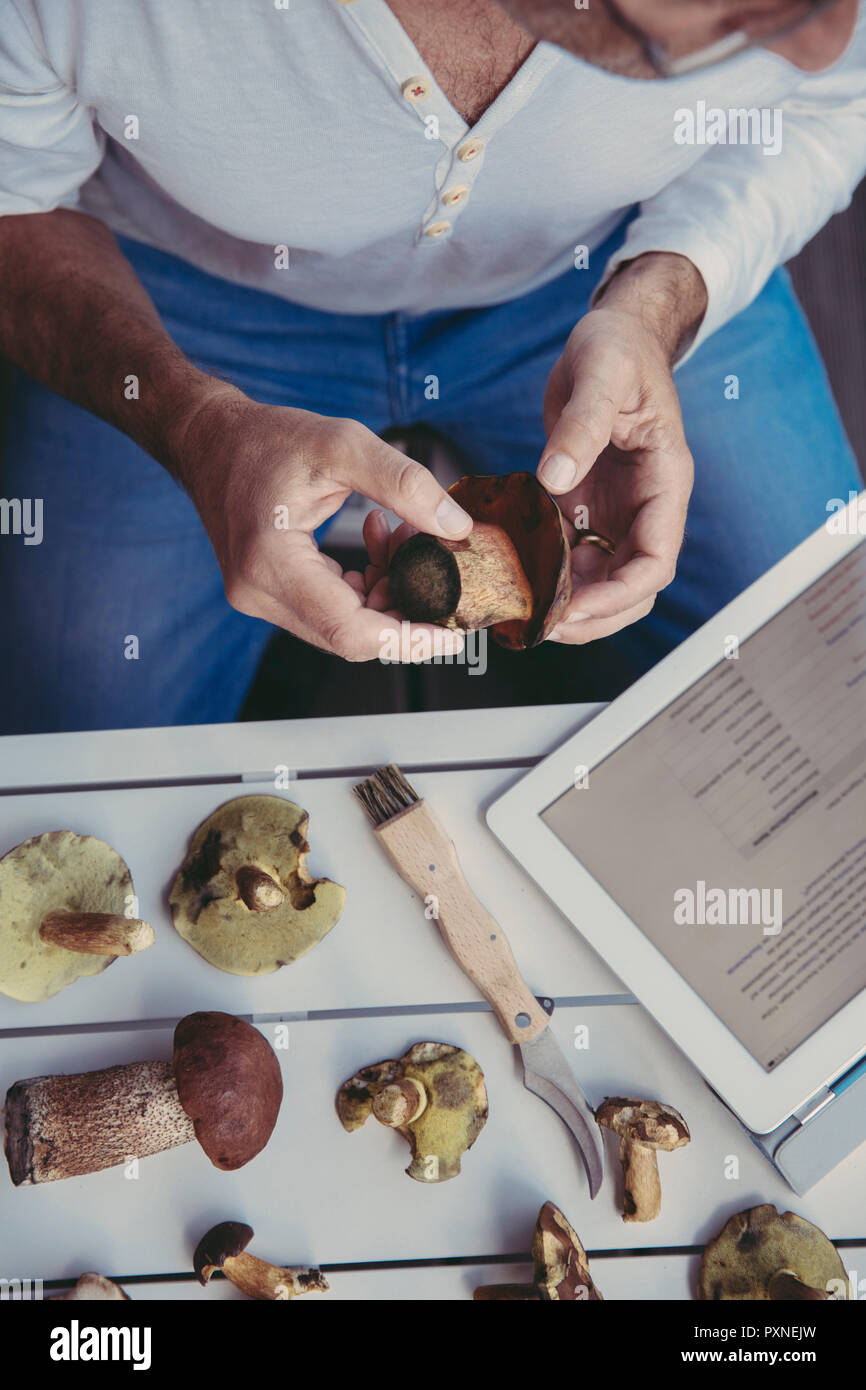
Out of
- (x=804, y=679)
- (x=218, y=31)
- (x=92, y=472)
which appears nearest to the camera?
(x=218, y=31)

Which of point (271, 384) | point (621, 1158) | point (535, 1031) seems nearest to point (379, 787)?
point (535, 1031)

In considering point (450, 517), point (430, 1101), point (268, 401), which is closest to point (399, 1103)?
point (430, 1101)

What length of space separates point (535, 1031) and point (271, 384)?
0.62 metres

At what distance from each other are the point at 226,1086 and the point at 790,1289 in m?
0.41

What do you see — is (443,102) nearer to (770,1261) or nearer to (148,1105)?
(148,1105)

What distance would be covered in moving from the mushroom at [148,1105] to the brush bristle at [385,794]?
0.56 ft

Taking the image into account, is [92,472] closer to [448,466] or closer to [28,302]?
[28,302]

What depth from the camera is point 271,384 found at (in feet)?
2.66

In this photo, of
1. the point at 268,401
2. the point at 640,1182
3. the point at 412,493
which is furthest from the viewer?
the point at 268,401

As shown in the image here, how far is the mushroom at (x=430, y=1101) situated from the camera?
584mm

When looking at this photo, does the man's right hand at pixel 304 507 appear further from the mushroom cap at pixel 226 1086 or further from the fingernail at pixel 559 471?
the mushroom cap at pixel 226 1086

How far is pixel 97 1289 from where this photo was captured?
23.0 inches

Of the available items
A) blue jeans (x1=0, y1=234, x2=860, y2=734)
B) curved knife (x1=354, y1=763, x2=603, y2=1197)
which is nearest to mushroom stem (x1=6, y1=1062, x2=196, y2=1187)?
curved knife (x1=354, y1=763, x2=603, y2=1197)

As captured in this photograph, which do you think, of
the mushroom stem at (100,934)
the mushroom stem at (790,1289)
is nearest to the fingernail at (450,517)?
the mushroom stem at (100,934)
